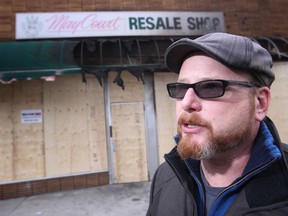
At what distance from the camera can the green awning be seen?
5.37m

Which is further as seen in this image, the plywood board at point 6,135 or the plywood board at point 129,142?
the plywood board at point 129,142

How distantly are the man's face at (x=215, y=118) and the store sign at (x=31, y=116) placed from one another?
19.9 ft

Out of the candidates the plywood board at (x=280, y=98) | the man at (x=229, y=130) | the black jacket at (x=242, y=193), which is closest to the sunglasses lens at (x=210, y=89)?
the man at (x=229, y=130)

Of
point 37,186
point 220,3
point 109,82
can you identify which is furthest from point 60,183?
point 220,3

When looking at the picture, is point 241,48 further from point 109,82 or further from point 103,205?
point 109,82

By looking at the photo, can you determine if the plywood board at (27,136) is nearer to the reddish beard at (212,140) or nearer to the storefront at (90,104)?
the storefront at (90,104)

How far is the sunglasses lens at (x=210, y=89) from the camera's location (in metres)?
1.24

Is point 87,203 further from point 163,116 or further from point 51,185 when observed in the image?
point 163,116

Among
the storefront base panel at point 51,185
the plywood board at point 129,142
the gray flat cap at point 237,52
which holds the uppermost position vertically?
the gray flat cap at point 237,52

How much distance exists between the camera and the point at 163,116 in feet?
23.6

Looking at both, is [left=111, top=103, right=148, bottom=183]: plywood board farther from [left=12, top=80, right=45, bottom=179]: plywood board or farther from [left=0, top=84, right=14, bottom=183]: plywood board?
[left=0, top=84, right=14, bottom=183]: plywood board

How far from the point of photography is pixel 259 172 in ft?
3.94

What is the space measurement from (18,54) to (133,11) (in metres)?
3.48

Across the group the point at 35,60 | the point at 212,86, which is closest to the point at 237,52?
the point at 212,86
